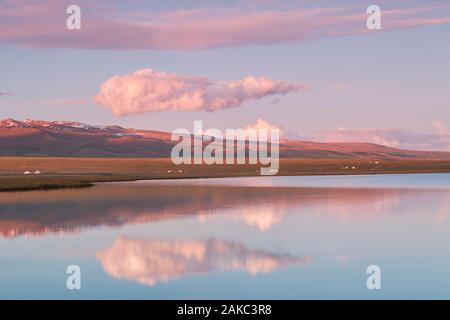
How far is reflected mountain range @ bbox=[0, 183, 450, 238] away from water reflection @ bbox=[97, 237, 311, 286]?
166 inches

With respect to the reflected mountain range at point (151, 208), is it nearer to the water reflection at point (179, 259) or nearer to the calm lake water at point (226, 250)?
the calm lake water at point (226, 250)

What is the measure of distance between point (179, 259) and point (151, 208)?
1390 cm

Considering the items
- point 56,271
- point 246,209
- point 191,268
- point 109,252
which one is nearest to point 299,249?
point 191,268

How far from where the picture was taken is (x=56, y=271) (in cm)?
1470

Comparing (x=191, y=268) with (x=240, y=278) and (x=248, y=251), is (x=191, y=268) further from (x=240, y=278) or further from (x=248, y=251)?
(x=248, y=251)

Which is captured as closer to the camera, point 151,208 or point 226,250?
point 226,250

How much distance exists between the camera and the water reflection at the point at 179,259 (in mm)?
14492

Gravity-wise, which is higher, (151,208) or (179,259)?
(179,259)

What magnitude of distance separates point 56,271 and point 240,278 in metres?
4.15

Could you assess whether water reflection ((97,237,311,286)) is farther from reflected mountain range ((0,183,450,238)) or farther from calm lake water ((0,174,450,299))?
reflected mountain range ((0,183,450,238))

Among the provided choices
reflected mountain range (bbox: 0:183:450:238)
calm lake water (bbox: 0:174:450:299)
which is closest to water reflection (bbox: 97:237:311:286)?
calm lake water (bbox: 0:174:450:299)

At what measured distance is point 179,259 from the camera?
16188mm

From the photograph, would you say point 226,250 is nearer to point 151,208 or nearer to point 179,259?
point 179,259

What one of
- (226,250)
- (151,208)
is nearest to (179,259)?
(226,250)
